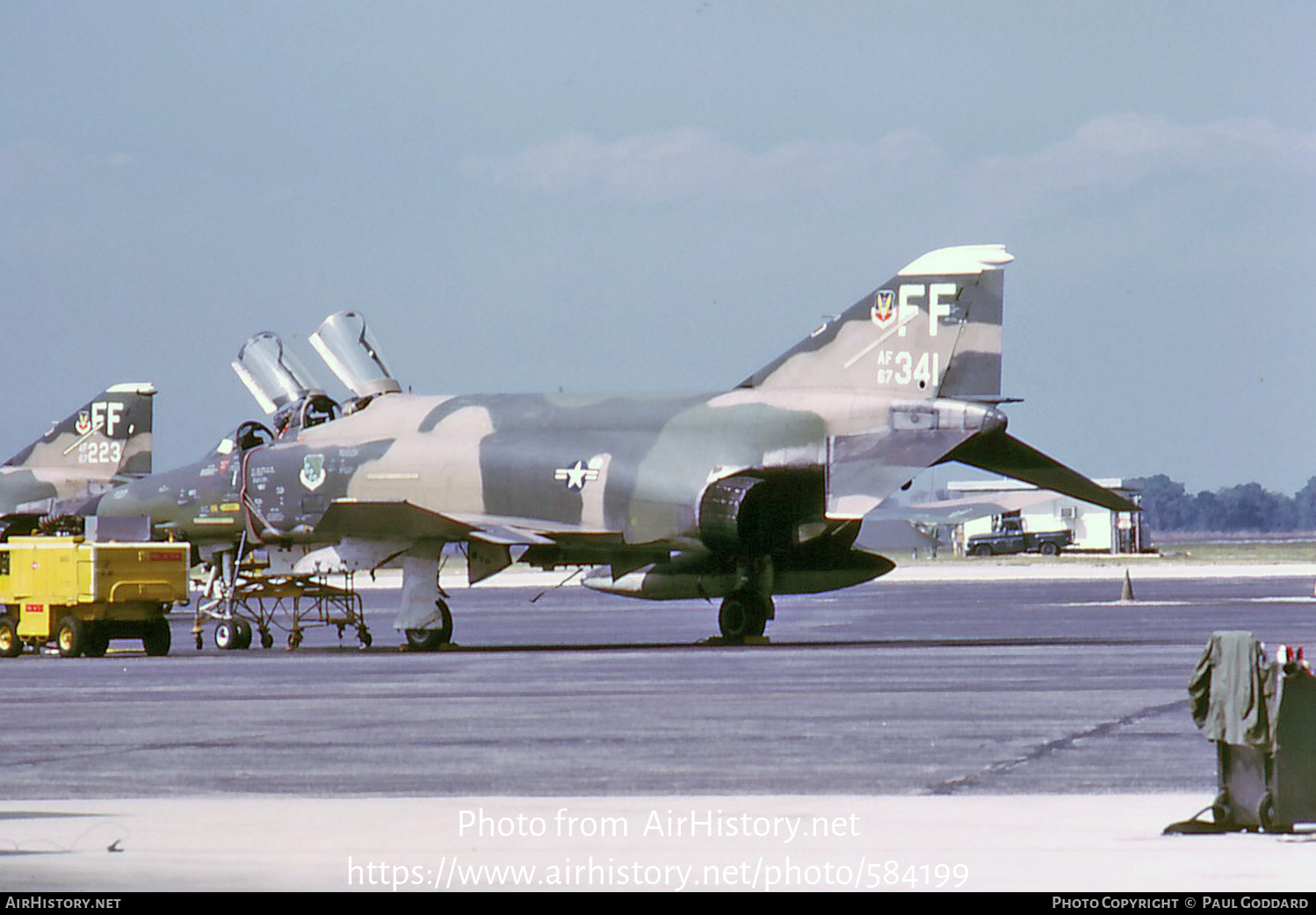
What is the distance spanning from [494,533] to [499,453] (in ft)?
5.40

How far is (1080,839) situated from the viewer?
10.6 metres

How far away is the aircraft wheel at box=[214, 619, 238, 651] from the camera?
34062 millimetres

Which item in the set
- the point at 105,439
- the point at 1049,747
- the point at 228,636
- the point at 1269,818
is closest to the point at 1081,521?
the point at 105,439

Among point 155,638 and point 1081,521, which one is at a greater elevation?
point 1081,521

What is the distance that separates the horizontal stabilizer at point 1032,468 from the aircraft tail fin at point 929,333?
108 centimetres

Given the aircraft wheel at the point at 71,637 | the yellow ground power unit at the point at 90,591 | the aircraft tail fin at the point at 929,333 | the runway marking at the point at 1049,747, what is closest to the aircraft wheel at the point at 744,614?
the aircraft tail fin at the point at 929,333

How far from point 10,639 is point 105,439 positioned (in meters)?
23.3

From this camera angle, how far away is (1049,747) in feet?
51.3

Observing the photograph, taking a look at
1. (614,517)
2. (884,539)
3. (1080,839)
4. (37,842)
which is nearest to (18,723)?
(37,842)

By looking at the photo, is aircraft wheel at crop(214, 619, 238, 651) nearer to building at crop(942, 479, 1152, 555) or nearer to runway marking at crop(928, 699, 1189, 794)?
runway marking at crop(928, 699, 1189, 794)

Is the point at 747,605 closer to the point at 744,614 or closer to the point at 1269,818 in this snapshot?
the point at 744,614

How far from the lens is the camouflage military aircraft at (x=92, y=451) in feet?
179

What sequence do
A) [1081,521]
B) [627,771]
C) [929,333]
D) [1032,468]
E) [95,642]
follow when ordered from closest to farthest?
[627,771], [929,333], [95,642], [1032,468], [1081,521]
